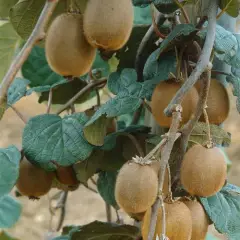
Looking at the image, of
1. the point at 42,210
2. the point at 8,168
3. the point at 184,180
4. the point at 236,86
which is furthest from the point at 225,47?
the point at 42,210

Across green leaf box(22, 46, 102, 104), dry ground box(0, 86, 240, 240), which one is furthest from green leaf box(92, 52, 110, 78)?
dry ground box(0, 86, 240, 240)

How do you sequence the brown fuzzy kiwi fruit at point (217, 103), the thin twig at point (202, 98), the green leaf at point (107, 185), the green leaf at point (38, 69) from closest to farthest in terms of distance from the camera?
the thin twig at point (202, 98) → the brown fuzzy kiwi fruit at point (217, 103) → the green leaf at point (107, 185) → the green leaf at point (38, 69)

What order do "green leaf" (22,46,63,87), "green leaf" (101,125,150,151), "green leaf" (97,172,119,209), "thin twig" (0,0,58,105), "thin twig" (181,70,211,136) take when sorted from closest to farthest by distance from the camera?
"thin twig" (0,0,58,105) < "thin twig" (181,70,211,136) < "green leaf" (101,125,150,151) < "green leaf" (97,172,119,209) < "green leaf" (22,46,63,87)

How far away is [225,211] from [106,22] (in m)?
0.26

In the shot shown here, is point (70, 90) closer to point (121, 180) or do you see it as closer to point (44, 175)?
point (44, 175)

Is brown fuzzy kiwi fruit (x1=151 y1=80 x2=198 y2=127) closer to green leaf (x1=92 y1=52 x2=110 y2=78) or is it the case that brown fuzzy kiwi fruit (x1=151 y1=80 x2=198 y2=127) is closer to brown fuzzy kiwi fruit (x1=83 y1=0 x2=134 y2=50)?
brown fuzzy kiwi fruit (x1=83 y1=0 x2=134 y2=50)

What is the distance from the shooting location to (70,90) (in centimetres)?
94

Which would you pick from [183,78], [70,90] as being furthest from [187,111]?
[70,90]

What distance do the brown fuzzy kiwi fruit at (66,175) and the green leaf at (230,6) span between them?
0.28 metres

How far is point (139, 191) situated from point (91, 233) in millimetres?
300

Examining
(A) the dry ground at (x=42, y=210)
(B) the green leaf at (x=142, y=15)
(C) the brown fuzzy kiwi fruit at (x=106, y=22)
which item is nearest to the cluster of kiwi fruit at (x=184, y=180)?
(C) the brown fuzzy kiwi fruit at (x=106, y=22)

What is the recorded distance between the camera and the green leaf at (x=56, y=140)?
2.41 ft

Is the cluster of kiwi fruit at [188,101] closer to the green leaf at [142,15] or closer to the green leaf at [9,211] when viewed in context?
the green leaf at [9,211]

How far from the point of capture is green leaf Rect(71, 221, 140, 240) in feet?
2.64
